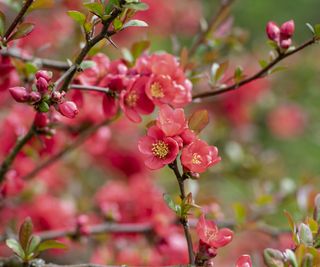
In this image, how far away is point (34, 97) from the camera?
912 millimetres

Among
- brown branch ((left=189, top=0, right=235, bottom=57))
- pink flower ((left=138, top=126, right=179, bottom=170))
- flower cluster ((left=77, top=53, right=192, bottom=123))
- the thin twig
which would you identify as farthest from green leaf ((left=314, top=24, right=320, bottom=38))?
the thin twig

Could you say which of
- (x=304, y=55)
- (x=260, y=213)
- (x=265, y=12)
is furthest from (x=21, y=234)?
→ (x=265, y=12)

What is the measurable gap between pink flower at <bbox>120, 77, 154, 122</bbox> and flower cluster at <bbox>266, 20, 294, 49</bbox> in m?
0.25

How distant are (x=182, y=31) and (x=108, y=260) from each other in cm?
184

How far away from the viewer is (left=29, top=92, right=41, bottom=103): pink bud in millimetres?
912

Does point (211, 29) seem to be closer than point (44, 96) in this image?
No

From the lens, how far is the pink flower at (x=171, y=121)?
915mm

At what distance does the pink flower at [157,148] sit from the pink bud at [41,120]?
0.24 meters

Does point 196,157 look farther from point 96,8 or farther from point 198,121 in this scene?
point 96,8

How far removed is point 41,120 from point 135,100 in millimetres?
183

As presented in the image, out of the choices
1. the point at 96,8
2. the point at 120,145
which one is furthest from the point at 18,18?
the point at 120,145

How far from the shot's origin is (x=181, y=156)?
910 mm

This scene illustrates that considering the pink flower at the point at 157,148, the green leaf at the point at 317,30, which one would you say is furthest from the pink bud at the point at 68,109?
the green leaf at the point at 317,30

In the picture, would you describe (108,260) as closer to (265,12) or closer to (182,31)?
(182,31)
